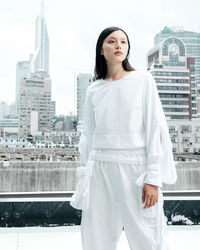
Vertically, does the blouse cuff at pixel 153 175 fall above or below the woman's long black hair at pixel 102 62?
below

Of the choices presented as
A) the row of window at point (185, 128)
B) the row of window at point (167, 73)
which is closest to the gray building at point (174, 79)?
the row of window at point (167, 73)

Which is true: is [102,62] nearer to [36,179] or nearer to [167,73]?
[36,179]

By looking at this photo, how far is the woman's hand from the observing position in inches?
30.9

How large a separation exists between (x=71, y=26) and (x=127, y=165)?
4.31 metres

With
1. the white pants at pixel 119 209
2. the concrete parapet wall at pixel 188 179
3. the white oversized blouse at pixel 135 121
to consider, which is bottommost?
the concrete parapet wall at pixel 188 179

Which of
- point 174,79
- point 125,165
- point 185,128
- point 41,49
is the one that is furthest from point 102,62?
point 41,49

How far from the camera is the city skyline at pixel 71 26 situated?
3672 millimetres

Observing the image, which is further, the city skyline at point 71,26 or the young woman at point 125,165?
the city skyline at point 71,26

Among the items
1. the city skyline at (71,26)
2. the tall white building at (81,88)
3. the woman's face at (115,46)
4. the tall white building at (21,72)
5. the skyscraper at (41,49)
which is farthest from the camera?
the skyscraper at (41,49)

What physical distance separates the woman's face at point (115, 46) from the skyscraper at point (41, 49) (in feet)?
13.5

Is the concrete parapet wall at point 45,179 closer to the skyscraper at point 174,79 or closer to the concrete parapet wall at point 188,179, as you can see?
the concrete parapet wall at point 188,179

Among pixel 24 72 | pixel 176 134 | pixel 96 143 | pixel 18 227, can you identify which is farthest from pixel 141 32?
pixel 96 143

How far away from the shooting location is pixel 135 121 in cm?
85

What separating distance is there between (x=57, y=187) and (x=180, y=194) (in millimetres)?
1475
